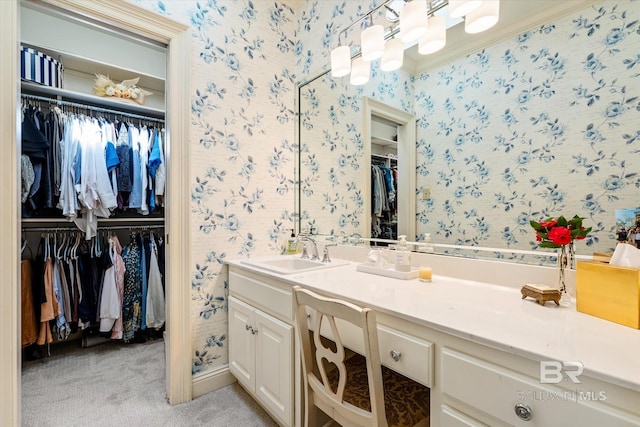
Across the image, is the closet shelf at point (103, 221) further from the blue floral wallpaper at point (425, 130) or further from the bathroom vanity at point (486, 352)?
the bathroom vanity at point (486, 352)

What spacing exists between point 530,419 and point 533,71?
47.2 inches

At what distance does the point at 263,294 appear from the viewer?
1517 millimetres

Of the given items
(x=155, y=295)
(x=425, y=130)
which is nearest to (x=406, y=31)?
(x=425, y=130)

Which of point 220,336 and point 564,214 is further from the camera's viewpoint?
point 220,336

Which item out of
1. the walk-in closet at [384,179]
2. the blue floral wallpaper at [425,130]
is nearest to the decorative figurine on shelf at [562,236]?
the blue floral wallpaper at [425,130]

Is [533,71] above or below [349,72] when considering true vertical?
below

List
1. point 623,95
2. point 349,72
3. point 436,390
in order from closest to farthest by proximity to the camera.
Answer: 1. point 436,390
2. point 623,95
3. point 349,72

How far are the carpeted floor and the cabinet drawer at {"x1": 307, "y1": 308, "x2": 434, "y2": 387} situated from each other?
37.3 inches

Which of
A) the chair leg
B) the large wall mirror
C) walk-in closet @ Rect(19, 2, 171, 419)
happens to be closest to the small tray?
the large wall mirror

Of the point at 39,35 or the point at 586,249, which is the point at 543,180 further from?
the point at 39,35

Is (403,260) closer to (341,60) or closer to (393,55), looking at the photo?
(393,55)

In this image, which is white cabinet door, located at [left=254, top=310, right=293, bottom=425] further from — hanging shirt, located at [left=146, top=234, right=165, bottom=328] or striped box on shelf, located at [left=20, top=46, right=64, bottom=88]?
striped box on shelf, located at [left=20, top=46, right=64, bottom=88]

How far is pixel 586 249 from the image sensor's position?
1040 millimetres

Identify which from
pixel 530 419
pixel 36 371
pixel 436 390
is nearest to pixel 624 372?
pixel 530 419
